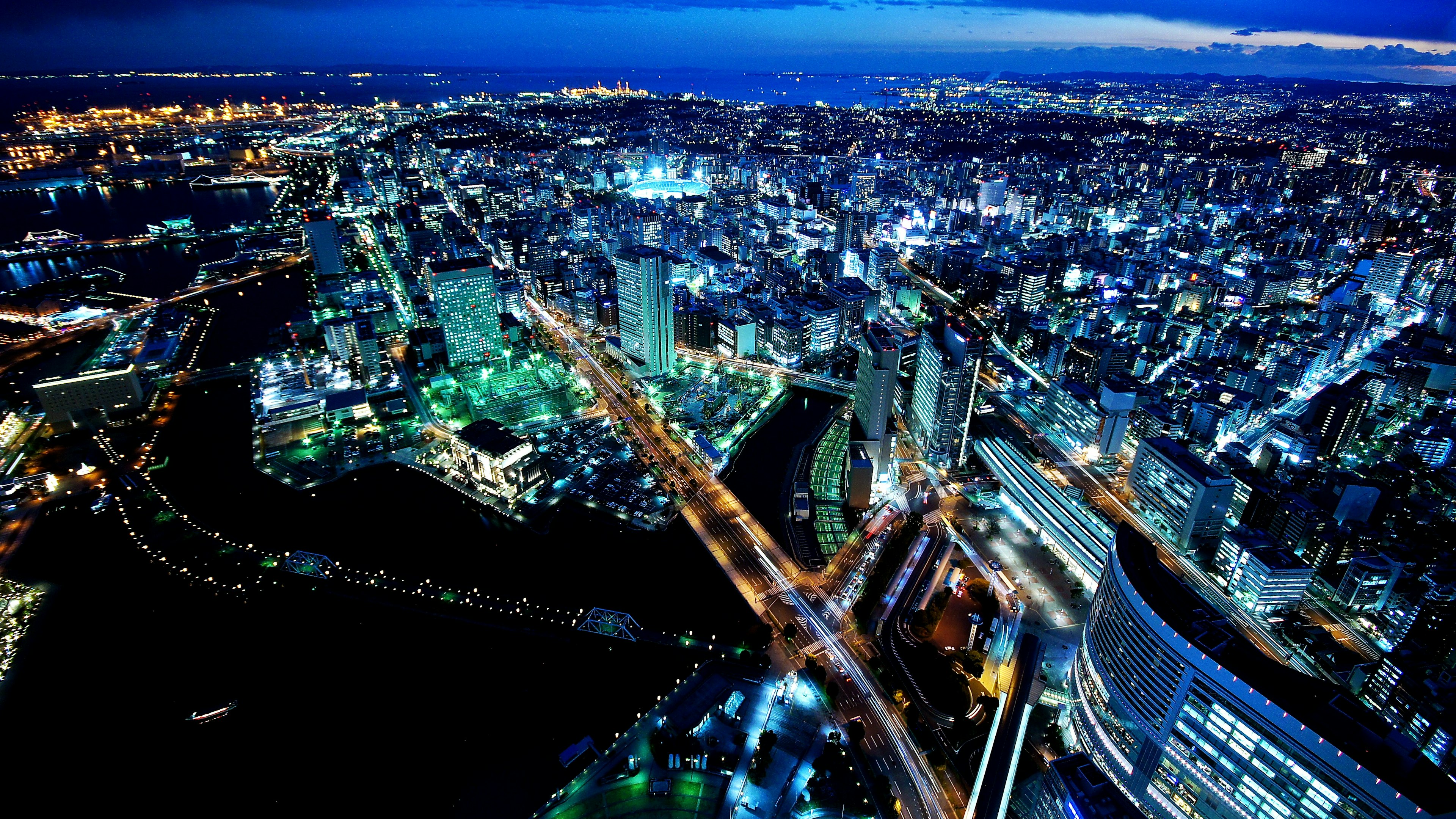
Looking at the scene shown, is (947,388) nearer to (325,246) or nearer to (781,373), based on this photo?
(781,373)

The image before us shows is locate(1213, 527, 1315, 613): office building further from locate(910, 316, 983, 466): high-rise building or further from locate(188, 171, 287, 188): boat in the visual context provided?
locate(188, 171, 287, 188): boat

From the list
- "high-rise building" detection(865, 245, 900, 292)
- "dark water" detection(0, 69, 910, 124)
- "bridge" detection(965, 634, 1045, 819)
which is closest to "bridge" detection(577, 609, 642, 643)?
"bridge" detection(965, 634, 1045, 819)

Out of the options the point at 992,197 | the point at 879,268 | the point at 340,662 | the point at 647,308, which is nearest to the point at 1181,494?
the point at 647,308

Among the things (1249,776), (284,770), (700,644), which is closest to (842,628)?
(700,644)

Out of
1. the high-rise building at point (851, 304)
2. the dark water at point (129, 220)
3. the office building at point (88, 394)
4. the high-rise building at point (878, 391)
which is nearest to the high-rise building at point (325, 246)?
the dark water at point (129, 220)

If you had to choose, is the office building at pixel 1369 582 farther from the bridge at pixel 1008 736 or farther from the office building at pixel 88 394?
the office building at pixel 88 394

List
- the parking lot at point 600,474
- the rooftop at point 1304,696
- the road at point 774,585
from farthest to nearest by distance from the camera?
1. the parking lot at point 600,474
2. the road at point 774,585
3. the rooftop at point 1304,696
